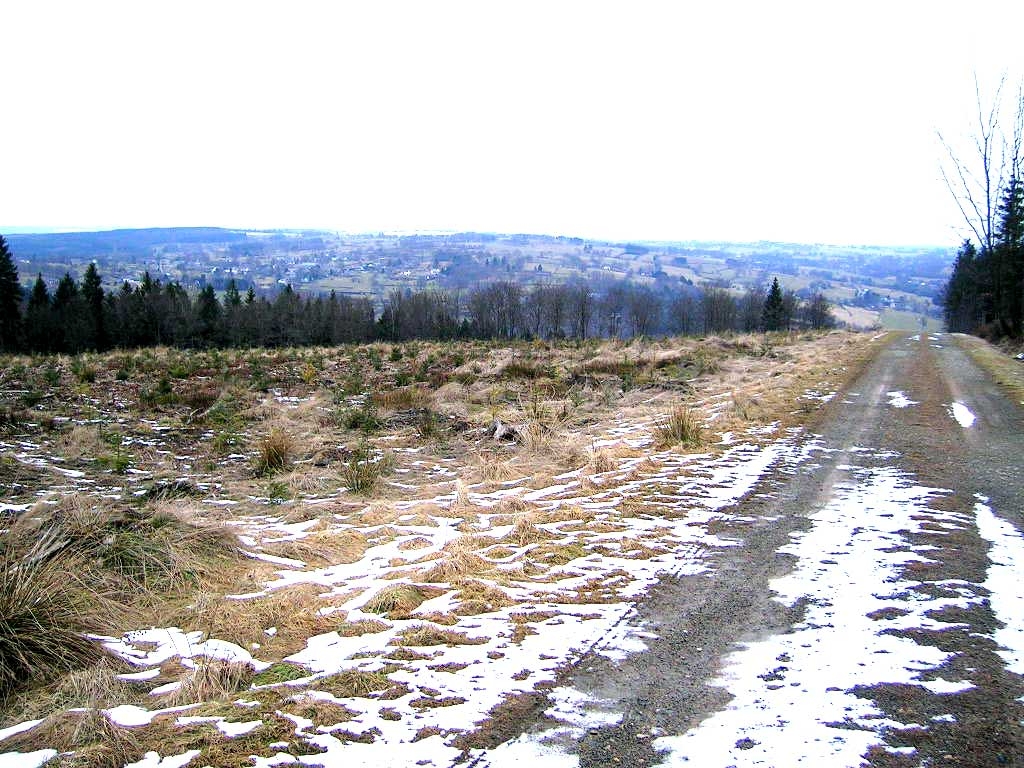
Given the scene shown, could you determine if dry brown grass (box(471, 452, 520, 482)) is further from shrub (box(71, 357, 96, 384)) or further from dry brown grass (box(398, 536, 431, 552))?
shrub (box(71, 357, 96, 384))

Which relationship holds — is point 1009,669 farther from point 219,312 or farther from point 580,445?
point 219,312

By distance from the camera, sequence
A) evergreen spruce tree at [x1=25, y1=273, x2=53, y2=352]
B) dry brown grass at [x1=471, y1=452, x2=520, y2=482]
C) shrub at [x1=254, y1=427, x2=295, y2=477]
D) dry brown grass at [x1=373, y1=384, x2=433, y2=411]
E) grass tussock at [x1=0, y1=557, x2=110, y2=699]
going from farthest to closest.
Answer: evergreen spruce tree at [x1=25, y1=273, x2=53, y2=352]
dry brown grass at [x1=373, y1=384, x2=433, y2=411]
shrub at [x1=254, y1=427, x2=295, y2=477]
dry brown grass at [x1=471, y1=452, x2=520, y2=482]
grass tussock at [x1=0, y1=557, x2=110, y2=699]

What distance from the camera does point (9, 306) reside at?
2138 inches

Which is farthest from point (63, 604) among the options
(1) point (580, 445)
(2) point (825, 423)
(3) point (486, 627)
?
(2) point (825, 423)

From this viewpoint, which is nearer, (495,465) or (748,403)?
(495,465)

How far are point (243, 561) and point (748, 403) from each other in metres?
9.20

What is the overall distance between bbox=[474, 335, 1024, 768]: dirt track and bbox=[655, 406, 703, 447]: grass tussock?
6.27 ft

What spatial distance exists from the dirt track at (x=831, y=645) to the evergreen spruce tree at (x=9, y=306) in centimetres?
6552

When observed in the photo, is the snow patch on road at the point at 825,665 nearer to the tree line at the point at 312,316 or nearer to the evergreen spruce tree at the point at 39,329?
the tree line at the point at 312,316

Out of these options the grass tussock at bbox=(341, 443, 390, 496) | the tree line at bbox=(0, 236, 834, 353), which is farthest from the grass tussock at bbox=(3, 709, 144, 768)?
the tree line at bbox=(0, 236, 834, 353)

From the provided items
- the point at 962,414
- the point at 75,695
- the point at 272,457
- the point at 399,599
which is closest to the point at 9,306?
the point at 272,457

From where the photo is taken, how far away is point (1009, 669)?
3363 millimetres

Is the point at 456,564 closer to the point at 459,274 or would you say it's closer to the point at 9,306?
the point at 9,306

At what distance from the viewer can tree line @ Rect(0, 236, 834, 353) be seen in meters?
58.6
